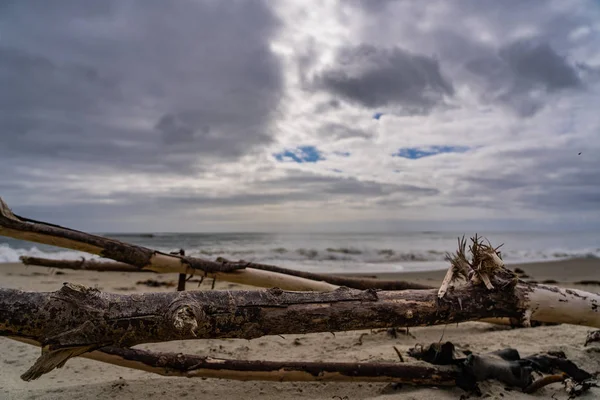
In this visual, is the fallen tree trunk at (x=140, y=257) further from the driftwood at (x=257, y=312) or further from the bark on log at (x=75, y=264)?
the bark on log at (x=75, y=264)

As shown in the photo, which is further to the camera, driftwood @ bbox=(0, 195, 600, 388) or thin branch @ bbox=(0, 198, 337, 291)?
thin branch @ bbox=(0, 198, 337, 291)

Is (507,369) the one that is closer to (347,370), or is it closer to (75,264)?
(347,370)

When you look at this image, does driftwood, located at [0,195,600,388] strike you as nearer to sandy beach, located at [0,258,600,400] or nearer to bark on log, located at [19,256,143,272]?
sandy beach, located at [0,258,600,400]

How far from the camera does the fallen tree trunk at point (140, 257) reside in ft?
11.7

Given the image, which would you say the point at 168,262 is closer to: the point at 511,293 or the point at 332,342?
the point at 332,342

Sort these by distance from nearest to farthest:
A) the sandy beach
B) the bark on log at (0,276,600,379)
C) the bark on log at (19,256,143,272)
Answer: the bark on log at (0,276,600,379) < the sandy beach < the bark on log at (19,256,143,272)

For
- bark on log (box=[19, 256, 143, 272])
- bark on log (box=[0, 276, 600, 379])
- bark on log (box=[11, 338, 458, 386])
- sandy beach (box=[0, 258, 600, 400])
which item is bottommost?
sandy beach (box=[0, 258, 600, 400])

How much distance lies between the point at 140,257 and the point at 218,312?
2.19 meters

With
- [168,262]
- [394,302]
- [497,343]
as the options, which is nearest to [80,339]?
[394,302]

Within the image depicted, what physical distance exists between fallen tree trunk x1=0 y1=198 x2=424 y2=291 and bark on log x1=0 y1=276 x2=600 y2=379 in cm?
167

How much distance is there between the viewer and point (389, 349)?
4.20 metres

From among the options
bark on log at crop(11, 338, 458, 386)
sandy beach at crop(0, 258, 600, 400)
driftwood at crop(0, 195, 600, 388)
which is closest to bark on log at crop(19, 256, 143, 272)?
sandy beach at crop(0, 258, 600, 400)

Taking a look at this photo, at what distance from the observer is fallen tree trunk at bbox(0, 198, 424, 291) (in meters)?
3.57

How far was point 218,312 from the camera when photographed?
6.95 feet
